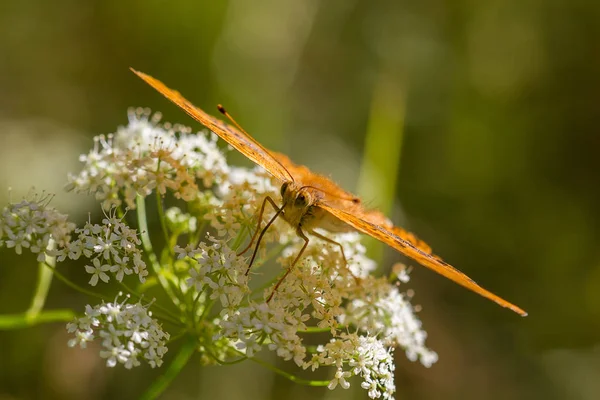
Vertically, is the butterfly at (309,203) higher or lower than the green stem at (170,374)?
higher

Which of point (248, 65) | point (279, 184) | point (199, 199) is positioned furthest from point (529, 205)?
point (199, 199)

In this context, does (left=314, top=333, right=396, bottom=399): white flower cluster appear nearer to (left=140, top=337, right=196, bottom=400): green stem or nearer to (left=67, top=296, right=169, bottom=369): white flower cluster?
(left=140, top=337, right=196, bottom=400): green stem

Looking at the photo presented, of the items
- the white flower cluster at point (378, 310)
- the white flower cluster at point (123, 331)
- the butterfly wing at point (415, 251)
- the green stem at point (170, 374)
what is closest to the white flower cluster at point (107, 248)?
the white flower cluster at point (123, 331)

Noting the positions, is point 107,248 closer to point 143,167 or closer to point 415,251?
point 143,167

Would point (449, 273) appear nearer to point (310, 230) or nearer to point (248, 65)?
point (310, 230)

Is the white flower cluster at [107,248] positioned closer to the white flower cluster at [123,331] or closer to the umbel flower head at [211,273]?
the umbel flower head at [211,273]

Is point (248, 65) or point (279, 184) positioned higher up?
point (248, 65)
